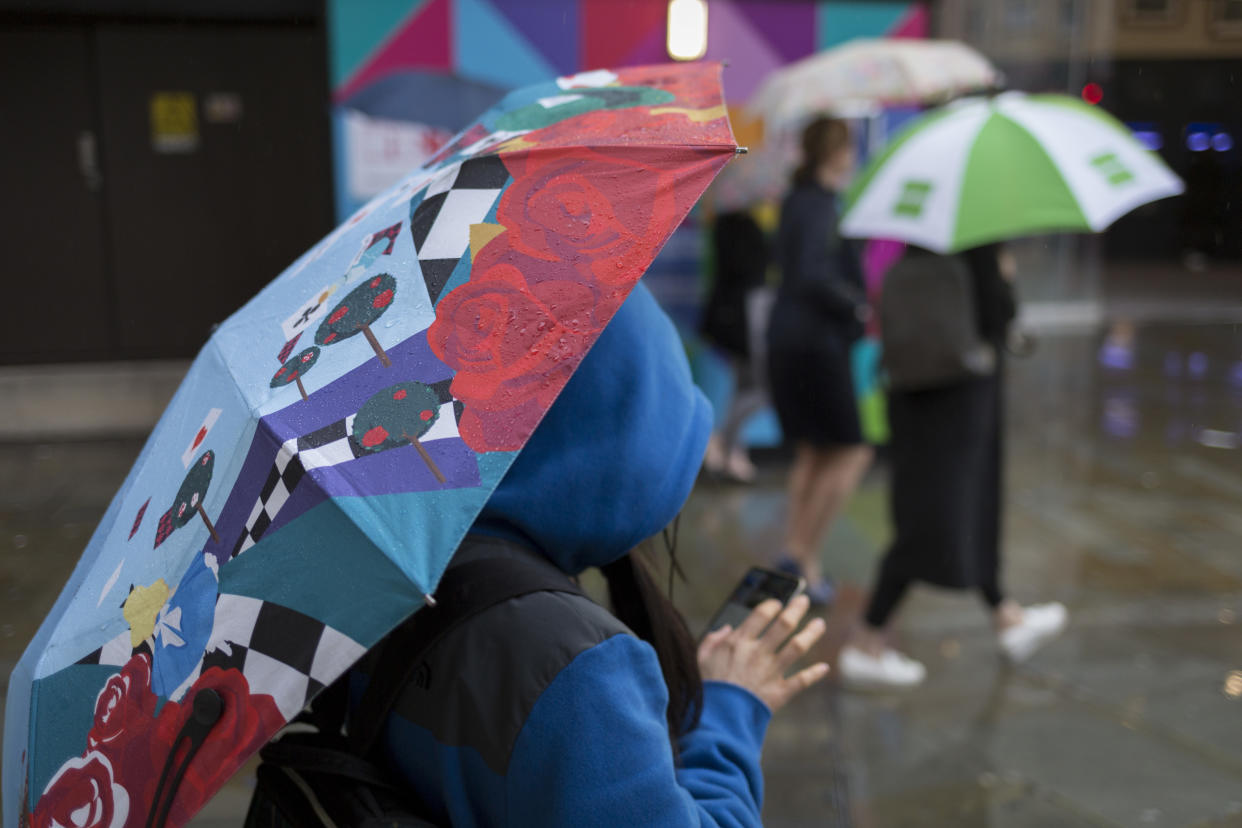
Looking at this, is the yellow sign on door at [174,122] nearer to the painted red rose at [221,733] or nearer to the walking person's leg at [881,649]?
the walking person's leg at [881,649]

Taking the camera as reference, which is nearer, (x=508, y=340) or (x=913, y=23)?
(x=508, y=340)

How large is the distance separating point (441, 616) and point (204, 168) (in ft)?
28.5

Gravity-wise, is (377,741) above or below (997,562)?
above

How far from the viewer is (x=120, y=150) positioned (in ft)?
29.1

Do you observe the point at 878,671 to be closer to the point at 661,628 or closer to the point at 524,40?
the point at 661,628

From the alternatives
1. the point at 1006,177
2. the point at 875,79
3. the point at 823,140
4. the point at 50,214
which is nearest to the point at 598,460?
the point at 1006,177

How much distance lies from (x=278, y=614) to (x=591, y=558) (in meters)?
0.42

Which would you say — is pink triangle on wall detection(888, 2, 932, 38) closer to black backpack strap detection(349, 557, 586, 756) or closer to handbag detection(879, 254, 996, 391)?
handbag detection(879, 254, 996, 391)

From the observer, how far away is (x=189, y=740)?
1.16 metres

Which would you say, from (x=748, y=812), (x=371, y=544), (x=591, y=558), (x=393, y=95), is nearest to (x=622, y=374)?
(x=591, y=558)

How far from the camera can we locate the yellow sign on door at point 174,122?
888 cm

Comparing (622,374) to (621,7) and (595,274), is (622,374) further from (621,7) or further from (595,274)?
(621,7)

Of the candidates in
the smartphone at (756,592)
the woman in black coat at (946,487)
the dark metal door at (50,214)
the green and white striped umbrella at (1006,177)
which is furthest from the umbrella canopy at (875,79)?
the dark metal door at (50,214)

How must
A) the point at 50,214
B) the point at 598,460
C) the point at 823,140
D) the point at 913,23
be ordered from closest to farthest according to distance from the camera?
the point at 598,460, the point at 823,140, the point at 913,23, the point at 50,214
